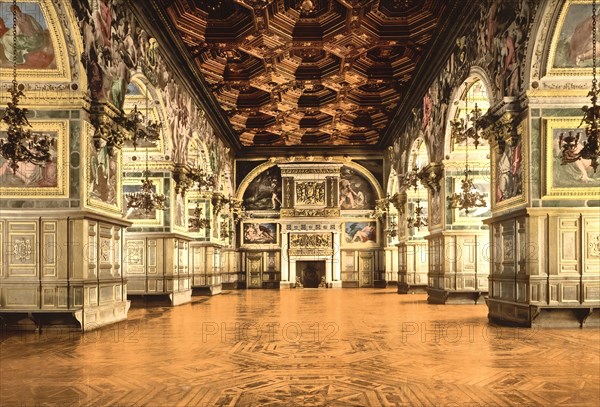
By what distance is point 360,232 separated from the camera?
33.8m

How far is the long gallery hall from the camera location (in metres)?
6.67

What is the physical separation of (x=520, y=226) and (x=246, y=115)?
17.4 metres

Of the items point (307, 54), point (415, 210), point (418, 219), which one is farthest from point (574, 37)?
point (415, 210)

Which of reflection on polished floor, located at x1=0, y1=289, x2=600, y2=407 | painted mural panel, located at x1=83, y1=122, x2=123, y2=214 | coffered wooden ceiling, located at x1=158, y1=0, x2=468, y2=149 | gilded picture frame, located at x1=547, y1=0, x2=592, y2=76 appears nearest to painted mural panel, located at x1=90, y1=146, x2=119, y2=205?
painted mural panel, located at x1=83, y1=122, x2=123, y2=214

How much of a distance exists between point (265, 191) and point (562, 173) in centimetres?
2426

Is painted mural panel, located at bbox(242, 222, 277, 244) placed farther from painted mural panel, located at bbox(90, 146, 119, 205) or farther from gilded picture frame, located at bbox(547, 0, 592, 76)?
gilded picture frame, located at bbox(547, 0, 592, 76)

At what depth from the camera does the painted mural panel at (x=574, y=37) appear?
10.1 m

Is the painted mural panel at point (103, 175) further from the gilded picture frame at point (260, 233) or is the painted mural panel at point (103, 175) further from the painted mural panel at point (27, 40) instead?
the gilded picture frame at point (260, 233)

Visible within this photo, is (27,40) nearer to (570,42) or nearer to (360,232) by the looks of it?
(570,42)

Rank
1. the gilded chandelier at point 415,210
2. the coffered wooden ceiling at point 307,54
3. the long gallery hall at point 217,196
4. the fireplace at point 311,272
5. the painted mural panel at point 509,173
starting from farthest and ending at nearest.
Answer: the fireplace at point 311,272
the gilded chandelier at point 415,210
the coffered wooden ceiling at point 307,54
the painted mural panel at point 509,173
the long gallery hall at point 217,196

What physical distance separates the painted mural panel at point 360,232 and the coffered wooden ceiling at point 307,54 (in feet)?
23.9

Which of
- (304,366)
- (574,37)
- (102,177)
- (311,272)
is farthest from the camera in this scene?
(311,272)

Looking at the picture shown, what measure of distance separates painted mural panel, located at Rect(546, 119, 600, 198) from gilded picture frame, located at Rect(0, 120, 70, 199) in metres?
9.33

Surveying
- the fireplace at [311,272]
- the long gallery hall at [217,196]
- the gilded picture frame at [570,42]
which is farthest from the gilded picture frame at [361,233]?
the gilded picture frame at [570,42]
